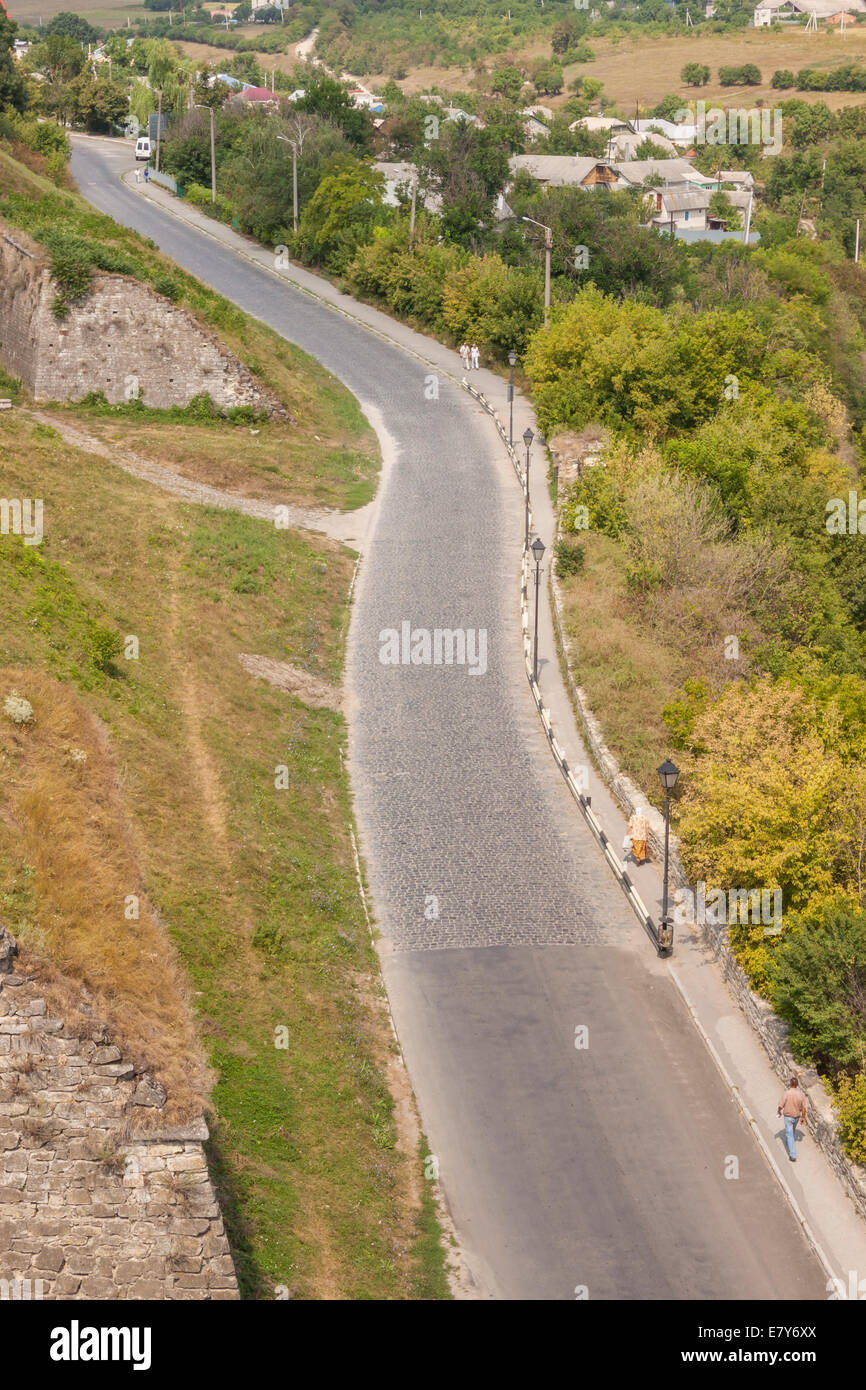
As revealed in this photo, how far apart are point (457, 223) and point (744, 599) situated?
39.8 meters

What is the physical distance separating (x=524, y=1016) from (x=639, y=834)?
4.96 meters

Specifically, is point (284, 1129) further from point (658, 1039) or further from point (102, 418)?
point (102, 418)

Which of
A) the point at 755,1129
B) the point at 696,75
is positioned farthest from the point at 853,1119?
the point at 696,75

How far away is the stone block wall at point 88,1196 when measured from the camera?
13.3 meters

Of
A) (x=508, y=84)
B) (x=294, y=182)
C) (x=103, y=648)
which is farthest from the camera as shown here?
(x=508, y=84)

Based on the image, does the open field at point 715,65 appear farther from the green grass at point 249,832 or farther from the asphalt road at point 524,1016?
the asphalt road at point 524,1016

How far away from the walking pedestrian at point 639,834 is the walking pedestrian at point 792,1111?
22.3ft

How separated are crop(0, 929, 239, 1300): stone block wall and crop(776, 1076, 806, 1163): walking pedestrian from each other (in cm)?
767

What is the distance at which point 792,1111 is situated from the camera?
18.0 meters

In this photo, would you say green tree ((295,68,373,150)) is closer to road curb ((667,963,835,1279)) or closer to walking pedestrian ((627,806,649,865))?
walking pedestrian ((627,806,649,865))

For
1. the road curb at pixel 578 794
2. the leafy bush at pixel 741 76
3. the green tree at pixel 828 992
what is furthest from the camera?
the leafy bush at pixel 741 76

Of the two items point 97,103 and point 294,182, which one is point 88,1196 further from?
point 97,103

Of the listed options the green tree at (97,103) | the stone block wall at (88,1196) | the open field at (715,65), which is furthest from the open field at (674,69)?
the stone block wall at (88,1196)

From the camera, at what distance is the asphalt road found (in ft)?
54.3
